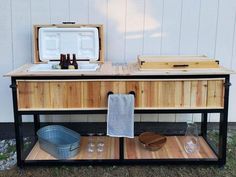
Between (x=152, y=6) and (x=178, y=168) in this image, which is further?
(x=152, y=6)

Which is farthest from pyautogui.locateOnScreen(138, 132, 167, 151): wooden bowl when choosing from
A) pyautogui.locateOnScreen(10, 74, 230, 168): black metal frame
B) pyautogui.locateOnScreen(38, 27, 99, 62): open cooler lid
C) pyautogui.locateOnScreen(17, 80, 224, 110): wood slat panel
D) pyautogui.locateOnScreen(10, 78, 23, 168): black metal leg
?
pyautogui.locateOnScreen(10, 78, 23, 168): black metal leg

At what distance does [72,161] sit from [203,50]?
151 centimetres

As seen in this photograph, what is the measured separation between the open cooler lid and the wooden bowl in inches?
30.9

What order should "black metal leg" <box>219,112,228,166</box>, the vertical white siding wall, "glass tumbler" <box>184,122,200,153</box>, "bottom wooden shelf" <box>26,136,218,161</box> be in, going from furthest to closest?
the vertical white siding wall, "glass tumbler" <box>184,122,200,153</box>, "bottom wooden shelf" <box>26,136,218,161</box>, "black metal leg" <box>219,112,228,166</box>

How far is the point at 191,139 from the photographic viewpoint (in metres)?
2.86

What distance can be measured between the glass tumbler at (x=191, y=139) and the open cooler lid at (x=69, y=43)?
1.06 meters

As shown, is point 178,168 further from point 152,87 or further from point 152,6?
point 152,6

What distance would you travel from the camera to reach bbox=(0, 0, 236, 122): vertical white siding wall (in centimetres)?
278

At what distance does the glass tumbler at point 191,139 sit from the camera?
Answer: 8.68 ft

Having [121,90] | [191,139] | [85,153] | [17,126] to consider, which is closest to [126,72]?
[121,90]

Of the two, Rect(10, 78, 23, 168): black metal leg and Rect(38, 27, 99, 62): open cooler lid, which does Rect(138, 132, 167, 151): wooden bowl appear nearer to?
Rect(38, 27, 99, 62): open cooler lid

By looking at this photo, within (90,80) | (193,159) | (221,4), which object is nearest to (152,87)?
(90,80)

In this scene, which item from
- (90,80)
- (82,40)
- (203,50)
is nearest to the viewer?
(90,80)

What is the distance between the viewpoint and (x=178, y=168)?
2449 millimetres
